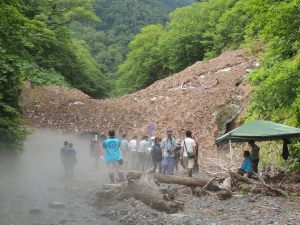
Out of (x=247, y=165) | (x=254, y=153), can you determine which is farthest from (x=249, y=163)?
(x=254, y=153)

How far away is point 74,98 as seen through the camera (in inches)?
1173

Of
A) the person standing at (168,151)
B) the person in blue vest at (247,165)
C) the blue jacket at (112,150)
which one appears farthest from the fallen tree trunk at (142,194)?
the person in blue vest at (247,165)

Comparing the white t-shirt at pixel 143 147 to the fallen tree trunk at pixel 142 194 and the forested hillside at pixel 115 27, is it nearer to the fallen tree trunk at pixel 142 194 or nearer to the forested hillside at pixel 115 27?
the fallen tree trunk at pixel 142 194

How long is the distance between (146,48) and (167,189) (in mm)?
51761

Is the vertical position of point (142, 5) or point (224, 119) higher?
point (142, 5)

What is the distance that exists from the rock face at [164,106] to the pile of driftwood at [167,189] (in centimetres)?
908

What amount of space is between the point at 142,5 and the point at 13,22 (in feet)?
421

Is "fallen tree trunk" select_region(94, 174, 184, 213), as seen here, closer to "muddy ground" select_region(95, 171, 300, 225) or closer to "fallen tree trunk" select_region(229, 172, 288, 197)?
"muddy ground" select_region(95, 171, 300, 225)

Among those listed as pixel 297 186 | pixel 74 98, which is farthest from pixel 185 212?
pixel 74 98

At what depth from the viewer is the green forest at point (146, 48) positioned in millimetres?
12305

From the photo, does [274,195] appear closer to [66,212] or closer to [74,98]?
[66,212]

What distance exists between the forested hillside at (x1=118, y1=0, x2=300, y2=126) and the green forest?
33 mm

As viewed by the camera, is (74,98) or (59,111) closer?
(59,111)

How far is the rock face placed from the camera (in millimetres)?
23000
